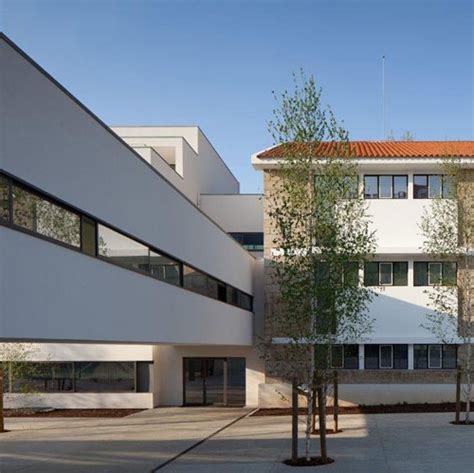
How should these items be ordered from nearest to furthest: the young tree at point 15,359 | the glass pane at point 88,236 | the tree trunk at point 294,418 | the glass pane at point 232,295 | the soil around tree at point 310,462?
the glass pane at point 88,236 → the tree trunk at point 294,418 → the soil around tree at point 310,462 → the glass pane at point 232,295 → the young tree at point 15,359

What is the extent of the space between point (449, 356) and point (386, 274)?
3984mm

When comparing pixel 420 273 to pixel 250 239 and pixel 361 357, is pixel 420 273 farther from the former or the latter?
pixel 250 239

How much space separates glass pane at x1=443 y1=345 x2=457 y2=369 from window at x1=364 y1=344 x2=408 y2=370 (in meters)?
1.50

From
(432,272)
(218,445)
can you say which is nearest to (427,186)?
(432,272)

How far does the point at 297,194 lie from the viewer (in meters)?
14.4

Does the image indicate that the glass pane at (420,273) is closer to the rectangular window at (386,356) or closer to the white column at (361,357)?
the rectangular window at (386,356)

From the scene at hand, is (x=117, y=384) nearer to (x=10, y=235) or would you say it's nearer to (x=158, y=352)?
(x=158, y=352)

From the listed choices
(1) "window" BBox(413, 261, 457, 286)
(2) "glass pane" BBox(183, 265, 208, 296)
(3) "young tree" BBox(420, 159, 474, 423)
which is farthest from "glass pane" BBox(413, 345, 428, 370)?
(2) "glass pane" BBox(183, 265, 208, 296)

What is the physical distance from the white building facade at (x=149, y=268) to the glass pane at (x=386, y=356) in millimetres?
39

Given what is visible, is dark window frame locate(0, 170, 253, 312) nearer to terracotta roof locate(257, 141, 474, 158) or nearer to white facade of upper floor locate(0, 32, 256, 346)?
white facade of upper floor locate(0, 32, 256, 346)

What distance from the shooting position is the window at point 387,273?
25.1 meters

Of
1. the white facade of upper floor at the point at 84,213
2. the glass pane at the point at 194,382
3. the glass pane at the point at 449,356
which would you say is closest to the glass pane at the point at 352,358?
the glass pane at the point at 449,356

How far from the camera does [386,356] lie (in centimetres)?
2498

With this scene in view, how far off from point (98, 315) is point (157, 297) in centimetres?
342
